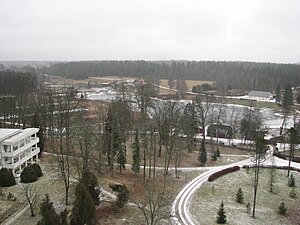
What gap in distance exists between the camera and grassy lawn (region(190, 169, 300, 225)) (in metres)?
26.6

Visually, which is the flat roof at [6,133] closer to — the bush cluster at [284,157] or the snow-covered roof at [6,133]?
the snow-covered roof at [6,133]

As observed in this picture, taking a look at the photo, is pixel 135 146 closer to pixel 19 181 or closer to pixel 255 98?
pixel 19 181

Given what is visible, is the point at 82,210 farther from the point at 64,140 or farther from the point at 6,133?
the point at 64,140

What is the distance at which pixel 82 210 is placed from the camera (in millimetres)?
20641

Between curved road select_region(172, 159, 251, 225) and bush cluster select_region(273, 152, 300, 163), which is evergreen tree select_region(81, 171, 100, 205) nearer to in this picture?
curved road select_region(172, 159, 251, 225)

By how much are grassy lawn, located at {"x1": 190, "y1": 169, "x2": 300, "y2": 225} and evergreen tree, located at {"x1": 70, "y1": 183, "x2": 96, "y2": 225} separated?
8.89 metres

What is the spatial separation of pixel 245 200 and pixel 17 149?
22347 mm

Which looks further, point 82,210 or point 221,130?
point 221,130

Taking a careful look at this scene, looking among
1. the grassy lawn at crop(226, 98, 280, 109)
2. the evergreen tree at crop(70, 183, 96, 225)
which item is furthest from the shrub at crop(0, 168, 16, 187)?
the grassy lawn at crop(226, 98, 280, 109)

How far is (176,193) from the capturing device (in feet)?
103

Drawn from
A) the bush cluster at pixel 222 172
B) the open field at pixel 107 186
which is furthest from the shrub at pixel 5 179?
the bush cluster at pixel 222 172

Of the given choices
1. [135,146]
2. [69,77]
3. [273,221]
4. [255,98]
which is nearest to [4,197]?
[135,146]

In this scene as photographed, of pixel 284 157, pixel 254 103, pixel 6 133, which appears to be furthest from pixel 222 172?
pixel 254 103

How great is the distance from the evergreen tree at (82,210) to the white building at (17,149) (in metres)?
13.2
